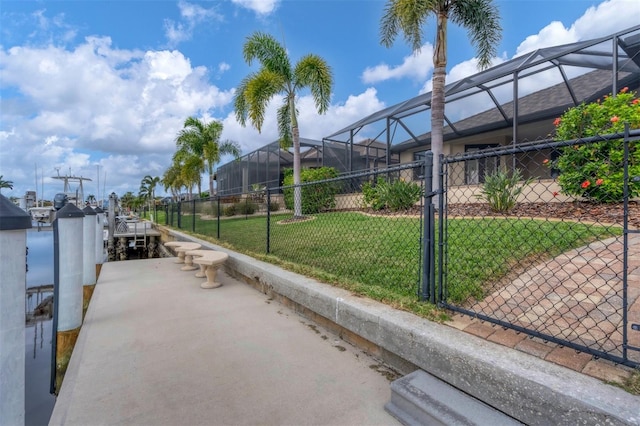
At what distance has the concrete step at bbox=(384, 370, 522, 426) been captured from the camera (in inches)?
63.6

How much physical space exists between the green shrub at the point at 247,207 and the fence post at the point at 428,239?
8513 mm

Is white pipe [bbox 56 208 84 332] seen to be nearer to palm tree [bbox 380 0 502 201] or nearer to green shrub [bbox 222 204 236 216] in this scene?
palm tree [bbox 380 0 502 201]

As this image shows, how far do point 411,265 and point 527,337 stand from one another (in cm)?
167

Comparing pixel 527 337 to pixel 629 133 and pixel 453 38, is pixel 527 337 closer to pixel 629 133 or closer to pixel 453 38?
pixel 629 133

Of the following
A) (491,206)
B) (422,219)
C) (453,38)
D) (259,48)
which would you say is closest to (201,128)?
(259,48)

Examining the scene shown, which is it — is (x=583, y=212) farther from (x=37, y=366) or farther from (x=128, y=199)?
(x=128, y=199)

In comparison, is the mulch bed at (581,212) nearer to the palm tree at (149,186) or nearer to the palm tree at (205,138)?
the palm tree at (205,138)

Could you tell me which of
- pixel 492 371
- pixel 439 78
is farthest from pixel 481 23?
pixel 492 371

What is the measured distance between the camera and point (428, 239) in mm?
2607

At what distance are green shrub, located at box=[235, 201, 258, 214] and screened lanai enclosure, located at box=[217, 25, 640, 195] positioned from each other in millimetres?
5726

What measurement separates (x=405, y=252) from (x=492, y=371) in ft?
8.61

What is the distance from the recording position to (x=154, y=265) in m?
6.84

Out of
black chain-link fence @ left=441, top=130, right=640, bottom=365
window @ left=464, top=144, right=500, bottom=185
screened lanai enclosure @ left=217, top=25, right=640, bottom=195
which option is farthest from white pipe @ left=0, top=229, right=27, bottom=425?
screened lanai enclosure @ left=217, top=25, right=640, bottom=195

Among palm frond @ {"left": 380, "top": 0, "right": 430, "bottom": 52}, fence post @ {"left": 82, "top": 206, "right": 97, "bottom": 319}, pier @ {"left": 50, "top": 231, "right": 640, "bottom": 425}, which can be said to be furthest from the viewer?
palm frond @ {"left": 380, "top": 0, "right": 430, "bottom": 52}
